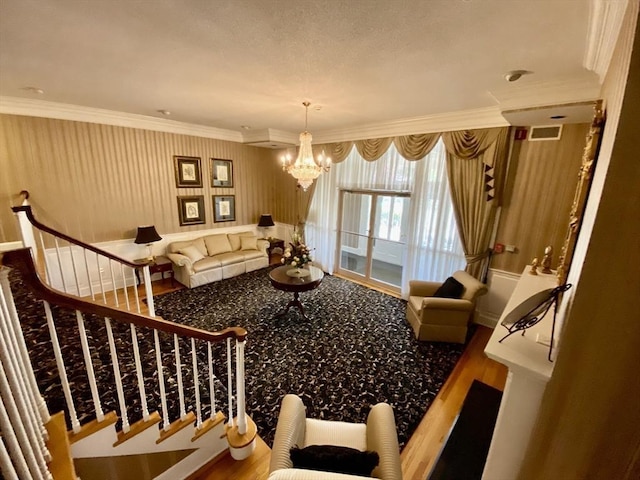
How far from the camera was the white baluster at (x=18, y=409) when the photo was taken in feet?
2.81

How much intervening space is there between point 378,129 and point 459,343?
339cm

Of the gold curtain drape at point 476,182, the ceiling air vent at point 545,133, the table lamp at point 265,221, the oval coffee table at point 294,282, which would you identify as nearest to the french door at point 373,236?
the gold curtain drape at point 476,182

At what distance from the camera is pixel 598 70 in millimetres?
1843

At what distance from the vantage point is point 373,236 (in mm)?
4957

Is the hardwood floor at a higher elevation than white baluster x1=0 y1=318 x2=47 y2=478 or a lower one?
lower

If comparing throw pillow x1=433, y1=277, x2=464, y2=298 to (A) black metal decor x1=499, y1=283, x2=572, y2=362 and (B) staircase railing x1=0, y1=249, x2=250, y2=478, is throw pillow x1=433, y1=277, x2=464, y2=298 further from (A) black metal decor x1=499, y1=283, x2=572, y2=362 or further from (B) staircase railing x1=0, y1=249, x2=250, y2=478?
(B) staircase railing x1=0, y1=249, x2=250, y2=478

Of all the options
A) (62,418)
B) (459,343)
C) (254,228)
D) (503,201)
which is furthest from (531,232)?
(254,228)

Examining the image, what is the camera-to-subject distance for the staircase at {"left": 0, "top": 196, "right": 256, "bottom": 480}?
95 centimetres

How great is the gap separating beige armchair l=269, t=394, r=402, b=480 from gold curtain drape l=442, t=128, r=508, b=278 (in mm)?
2742

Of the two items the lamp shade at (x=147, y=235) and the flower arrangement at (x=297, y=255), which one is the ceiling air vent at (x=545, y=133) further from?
the lamp shade at (x=147, y=235)


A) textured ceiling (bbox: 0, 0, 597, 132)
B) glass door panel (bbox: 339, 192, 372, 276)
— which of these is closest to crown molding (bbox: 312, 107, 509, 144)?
textured ceiling (bbox: 0, 0, 597, 132)

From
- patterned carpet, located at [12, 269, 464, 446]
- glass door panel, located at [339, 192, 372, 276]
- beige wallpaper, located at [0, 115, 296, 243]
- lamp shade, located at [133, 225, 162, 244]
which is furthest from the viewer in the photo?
glass door panel, located at [339, 192, 372, 276]

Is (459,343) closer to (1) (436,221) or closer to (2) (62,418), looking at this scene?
(1) (436,221)

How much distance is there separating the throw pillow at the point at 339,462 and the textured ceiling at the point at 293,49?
2.31 meters
